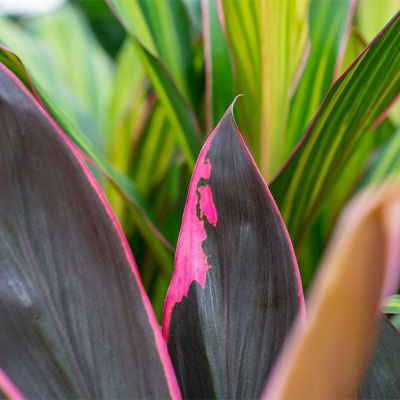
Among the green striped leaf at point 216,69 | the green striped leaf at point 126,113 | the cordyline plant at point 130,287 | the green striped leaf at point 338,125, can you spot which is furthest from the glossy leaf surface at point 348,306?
the green striped leaf at point 126,113

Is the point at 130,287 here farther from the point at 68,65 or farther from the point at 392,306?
the point at 68,65

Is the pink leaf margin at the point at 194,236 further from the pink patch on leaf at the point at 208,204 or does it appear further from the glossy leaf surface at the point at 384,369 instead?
the glossy leaf surface at the point at 384,369

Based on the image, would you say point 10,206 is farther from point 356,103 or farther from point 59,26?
point 59,26

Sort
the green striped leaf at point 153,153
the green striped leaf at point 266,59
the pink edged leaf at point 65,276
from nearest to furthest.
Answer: the pink edged leaf at point 65,276
the green striped leaf at point 266,59
the green striped leaf at point 153,153

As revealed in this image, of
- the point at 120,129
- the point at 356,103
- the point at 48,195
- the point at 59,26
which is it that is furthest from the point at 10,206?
the point at 59,26

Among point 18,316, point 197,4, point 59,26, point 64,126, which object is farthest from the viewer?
point 59,26

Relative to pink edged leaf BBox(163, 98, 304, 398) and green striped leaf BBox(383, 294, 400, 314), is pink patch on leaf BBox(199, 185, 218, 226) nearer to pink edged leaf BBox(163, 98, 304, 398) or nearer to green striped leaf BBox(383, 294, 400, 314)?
pink edged leaf BBox(163, 98, 304, 398)
